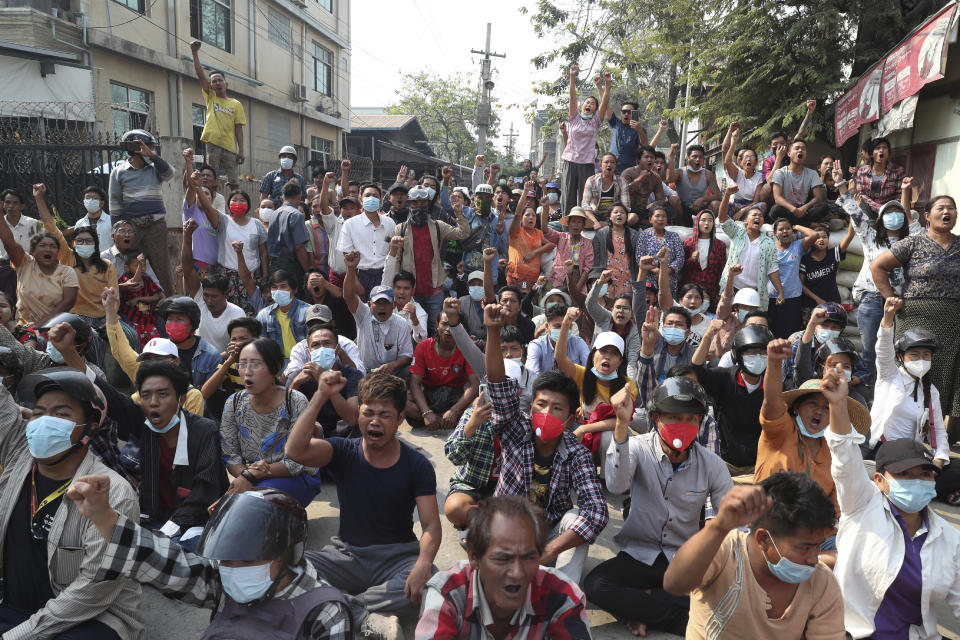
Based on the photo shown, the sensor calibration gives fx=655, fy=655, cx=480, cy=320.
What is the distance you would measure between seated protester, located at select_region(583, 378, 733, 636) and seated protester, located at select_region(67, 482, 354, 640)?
170 cm

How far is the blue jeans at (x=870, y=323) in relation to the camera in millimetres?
6594

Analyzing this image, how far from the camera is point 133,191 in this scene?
305 inches

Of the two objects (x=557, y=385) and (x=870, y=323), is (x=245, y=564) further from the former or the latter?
(x=870, y=323)

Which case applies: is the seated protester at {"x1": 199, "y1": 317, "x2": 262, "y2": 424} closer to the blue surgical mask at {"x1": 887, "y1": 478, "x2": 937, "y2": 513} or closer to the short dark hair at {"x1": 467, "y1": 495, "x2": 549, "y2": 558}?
the short dark hair at {"x1": 467, "y1": 495, "x2": 549, "y2": 558}

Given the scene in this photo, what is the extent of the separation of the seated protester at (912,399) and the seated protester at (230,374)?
4947mm

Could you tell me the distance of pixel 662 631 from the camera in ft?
11.4

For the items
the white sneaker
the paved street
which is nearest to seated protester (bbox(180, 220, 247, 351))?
the paved street

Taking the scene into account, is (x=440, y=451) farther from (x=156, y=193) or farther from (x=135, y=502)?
(x=156, y=193)

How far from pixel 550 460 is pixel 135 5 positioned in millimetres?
16137

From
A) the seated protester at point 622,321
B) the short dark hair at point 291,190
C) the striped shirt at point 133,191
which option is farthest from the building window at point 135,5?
the seated protester at point 622,321

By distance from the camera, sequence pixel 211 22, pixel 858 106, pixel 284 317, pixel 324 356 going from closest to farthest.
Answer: pixel 324 356
pixel 284 317
pixel 858 106
pixel 211 22

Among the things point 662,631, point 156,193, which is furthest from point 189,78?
point 662,631

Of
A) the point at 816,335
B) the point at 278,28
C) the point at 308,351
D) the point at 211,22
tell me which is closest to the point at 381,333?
the point at 308,351

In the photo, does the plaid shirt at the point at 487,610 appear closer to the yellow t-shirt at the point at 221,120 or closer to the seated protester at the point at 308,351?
the seated protester at the point at 308,351
